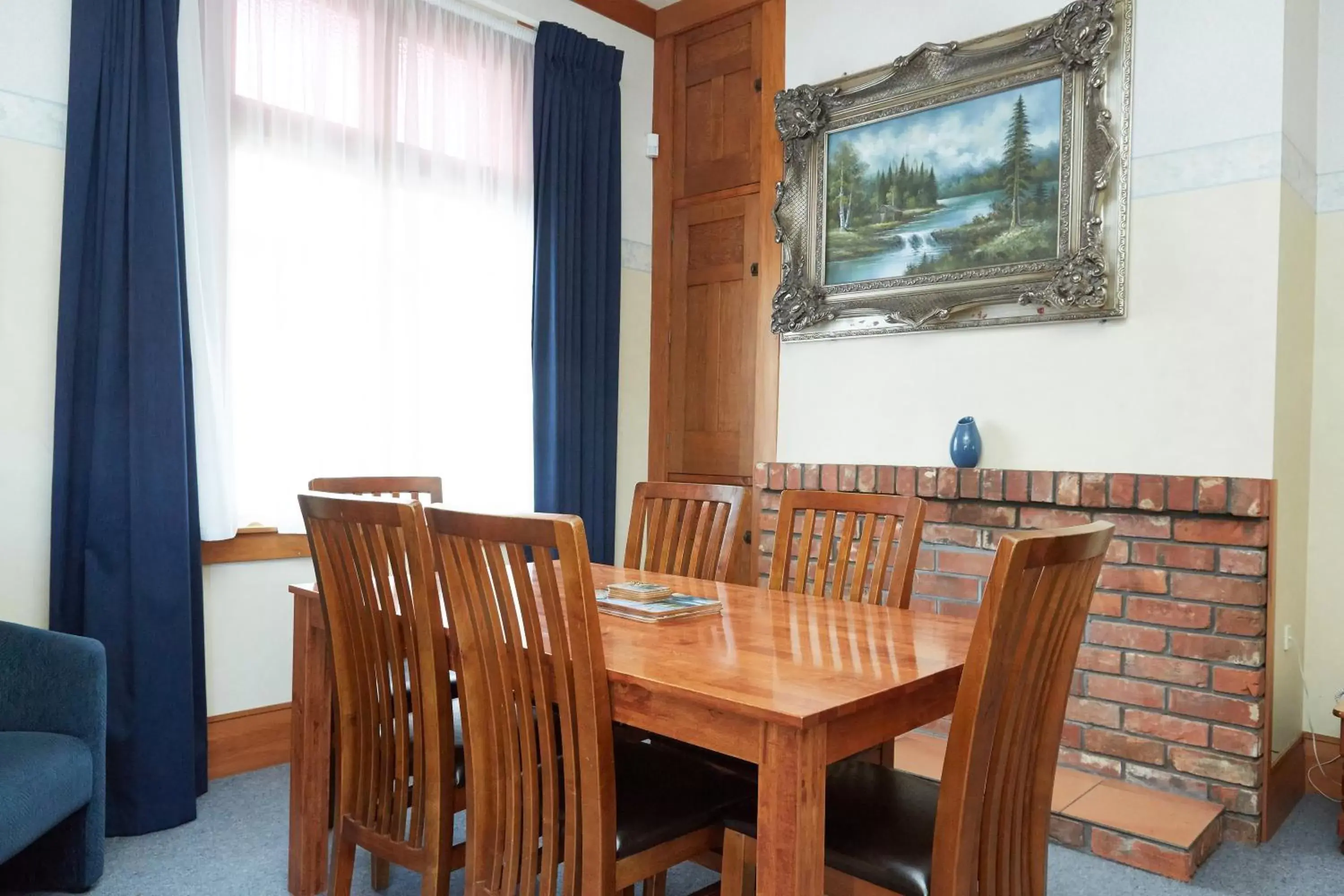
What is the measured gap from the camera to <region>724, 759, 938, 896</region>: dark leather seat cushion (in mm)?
1422

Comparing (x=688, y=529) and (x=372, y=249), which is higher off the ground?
(x=372, y=249)

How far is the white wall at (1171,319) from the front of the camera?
104 inches

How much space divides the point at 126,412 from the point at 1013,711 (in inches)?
97.3

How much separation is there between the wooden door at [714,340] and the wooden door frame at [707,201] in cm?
4

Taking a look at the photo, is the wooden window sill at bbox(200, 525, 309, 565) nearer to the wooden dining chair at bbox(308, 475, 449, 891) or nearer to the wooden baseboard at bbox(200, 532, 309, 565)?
the wooden baseboard at bbox(200, 532, 309, 565)

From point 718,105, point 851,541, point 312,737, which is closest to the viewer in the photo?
point 312,737

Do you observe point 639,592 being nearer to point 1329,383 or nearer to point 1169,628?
point 1169,628

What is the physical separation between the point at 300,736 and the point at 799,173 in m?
2.70

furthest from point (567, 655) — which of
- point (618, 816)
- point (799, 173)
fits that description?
point (799, 173)

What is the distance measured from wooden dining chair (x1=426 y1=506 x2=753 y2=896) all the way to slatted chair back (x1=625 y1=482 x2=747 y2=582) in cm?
89

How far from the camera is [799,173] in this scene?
373cm

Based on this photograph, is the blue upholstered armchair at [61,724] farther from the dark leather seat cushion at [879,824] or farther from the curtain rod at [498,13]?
the curtain rod at [498,13]

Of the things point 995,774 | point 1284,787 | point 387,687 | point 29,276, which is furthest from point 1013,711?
point 29,276

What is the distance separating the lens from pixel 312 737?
2156mm
